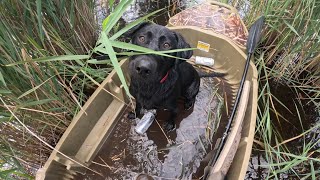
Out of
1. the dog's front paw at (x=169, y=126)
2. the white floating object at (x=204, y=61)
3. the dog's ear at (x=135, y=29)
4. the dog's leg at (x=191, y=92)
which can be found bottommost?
the dog's front paw at (x=169, y=126)

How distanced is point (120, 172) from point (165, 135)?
0.50 meters

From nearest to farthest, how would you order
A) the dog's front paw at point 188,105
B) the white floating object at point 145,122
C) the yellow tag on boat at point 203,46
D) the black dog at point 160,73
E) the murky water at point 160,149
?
the black dog at point 160,73, the murky water at point 160,149, the white floating object at point 145,122, the dog's front paw at point 188,105, the yellow tag on boat at point 203,46

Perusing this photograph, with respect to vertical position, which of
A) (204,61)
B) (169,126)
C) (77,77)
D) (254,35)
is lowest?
(169,126)

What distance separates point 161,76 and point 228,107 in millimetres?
1002

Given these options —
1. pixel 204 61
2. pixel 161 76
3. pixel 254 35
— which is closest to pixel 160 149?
pixel 161 76

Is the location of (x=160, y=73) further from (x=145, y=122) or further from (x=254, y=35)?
(x=254, y=35)

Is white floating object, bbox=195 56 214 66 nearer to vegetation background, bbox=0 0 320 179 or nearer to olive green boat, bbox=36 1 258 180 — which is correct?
olive green boat, bbox=36 1 258 180

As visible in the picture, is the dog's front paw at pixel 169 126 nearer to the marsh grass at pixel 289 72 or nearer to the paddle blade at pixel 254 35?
the marsh grass at pixel 289 72

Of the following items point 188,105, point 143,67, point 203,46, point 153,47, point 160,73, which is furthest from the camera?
point 203,46

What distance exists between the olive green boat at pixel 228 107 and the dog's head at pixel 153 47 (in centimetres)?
37

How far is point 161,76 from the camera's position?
1922mm

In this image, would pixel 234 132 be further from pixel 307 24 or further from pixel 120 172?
pixel 307 24

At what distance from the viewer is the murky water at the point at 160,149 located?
7.14ft

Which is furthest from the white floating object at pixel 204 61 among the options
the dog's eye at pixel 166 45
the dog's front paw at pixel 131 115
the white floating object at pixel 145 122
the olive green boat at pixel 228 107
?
the dog's eye at pixel 166 45
